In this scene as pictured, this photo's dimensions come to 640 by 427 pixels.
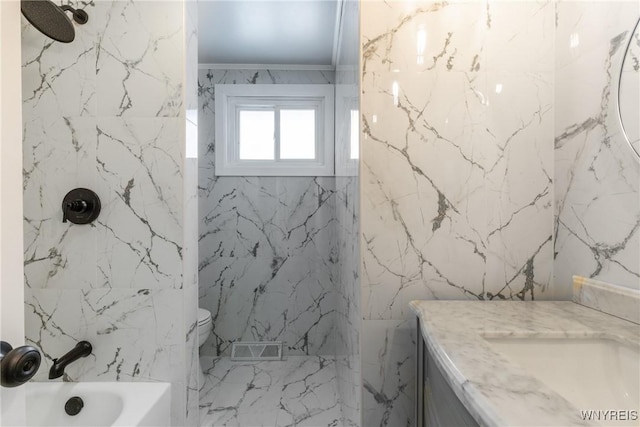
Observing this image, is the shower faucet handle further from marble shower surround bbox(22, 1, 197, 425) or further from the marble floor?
the marble floor

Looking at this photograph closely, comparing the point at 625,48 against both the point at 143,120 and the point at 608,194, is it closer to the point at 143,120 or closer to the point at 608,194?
the point at 608,194

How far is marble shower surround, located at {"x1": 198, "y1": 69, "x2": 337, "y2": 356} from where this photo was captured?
118 inches

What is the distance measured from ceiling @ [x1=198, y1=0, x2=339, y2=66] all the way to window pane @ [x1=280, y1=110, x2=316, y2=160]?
1.39 feet

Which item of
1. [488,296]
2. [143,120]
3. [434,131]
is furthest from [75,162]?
[488,296]

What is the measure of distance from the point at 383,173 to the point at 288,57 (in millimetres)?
1939

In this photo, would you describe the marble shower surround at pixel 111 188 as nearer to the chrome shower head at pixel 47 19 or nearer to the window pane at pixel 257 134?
the chrome shower head at pixel 47 19

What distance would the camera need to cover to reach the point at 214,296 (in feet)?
9.84

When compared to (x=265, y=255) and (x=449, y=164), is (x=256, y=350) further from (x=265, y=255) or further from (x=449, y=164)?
(x=449, y=164)

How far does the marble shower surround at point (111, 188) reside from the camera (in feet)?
4.63

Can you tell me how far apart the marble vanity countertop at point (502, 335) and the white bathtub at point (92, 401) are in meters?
1.04

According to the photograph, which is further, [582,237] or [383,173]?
[383,173]

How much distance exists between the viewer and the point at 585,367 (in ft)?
3.05

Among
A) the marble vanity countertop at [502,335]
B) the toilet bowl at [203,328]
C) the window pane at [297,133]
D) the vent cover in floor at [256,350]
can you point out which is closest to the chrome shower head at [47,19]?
the marble vanity countertop at [502,335]

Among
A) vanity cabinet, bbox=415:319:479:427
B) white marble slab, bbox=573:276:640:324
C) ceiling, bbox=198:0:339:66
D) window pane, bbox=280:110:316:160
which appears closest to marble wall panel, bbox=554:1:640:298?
white marble slab, bbox=573:276:640:324
